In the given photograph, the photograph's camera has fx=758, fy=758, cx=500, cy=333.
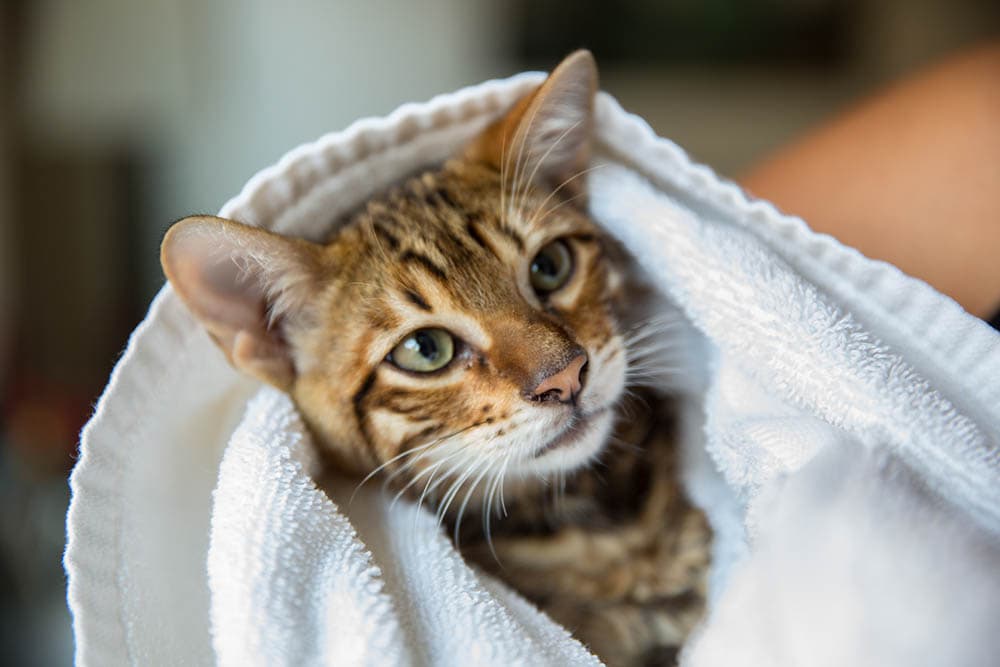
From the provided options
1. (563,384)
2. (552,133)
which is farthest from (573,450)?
(552,133)

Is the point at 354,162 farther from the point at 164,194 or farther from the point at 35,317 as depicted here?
the point at 164,194

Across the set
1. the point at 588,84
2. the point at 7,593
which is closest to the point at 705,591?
the point at 588,84

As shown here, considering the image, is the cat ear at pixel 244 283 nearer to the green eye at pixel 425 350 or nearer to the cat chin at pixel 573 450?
the green eye at pixel 425 350

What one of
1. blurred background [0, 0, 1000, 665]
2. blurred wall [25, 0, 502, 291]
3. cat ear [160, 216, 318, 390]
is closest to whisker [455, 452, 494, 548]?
cat ear [160, 216, 318, 390]

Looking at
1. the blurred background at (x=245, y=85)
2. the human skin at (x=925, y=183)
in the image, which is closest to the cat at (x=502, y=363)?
the human skin at (x=925, y=183)

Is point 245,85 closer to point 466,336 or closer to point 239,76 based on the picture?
point 239,76

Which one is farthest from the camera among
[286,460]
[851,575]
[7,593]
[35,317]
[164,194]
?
[164,194]
